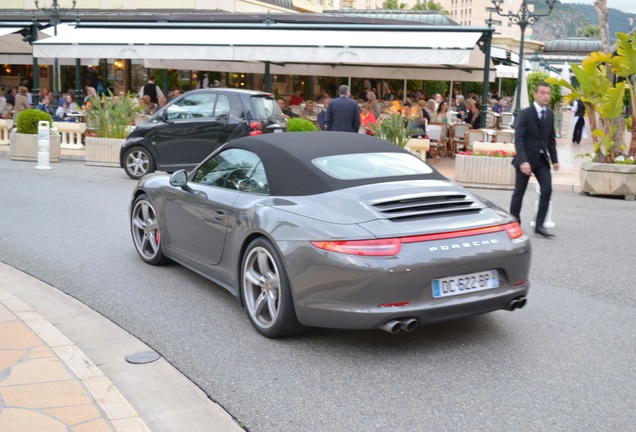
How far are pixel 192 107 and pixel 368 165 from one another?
9964 mm

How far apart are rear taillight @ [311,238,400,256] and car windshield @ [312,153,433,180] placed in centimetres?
88

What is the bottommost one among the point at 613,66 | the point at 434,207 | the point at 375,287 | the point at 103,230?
the point at 103,230

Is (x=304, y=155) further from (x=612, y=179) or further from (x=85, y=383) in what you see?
(x=612, y=179)

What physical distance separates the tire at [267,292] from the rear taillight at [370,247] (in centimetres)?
54

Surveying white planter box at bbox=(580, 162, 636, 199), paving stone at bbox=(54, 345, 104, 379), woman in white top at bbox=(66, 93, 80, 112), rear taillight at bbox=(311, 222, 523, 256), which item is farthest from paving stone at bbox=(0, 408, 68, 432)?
woman in white top at bbox=(66, 93, 80, 112)

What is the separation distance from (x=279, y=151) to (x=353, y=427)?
2655mm

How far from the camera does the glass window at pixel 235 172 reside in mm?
6414

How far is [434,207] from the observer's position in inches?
225

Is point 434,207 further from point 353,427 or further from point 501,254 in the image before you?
point 353,427

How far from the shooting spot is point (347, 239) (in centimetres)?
529

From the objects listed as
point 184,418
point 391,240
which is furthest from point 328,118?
point 184,418

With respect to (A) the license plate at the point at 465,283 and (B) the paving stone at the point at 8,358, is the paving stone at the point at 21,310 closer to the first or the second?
(B) the paving stone at the point at 8,358

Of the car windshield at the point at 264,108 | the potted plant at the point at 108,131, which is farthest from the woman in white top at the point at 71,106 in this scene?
the car windshield at the point at 264,108

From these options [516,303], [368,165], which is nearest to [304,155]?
[368,165]
